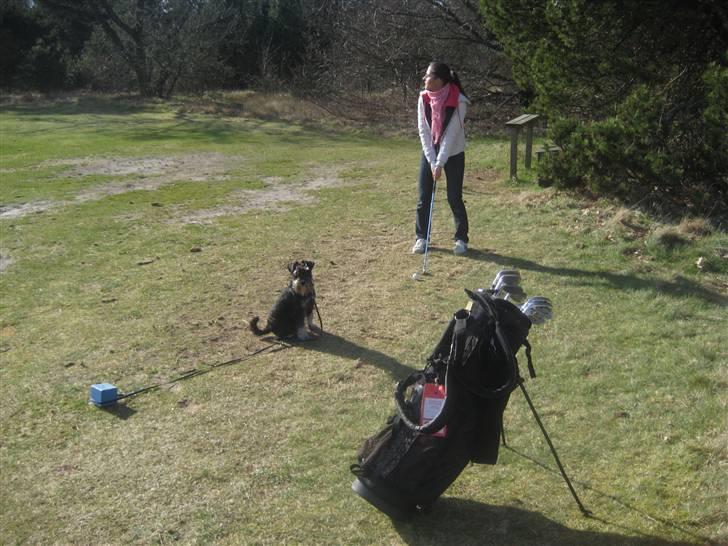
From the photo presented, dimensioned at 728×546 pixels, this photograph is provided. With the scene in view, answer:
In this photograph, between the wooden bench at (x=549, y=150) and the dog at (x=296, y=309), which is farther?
the wooden bench at (x=549, y=150)

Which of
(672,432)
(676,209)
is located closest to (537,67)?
(676,209)

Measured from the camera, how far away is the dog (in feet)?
20.7

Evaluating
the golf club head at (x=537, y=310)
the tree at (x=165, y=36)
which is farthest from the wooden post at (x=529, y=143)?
the tree at (x=165, y=36)

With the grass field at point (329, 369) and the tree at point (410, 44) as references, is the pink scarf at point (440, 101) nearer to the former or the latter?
the grass field at point (329, 369)

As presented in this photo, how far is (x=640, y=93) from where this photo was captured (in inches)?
353

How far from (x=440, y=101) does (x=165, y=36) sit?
26.3 m

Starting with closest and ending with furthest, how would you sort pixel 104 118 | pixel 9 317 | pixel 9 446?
1. pixel 9 446
2. pixel 9 317
3. pixel 104 118

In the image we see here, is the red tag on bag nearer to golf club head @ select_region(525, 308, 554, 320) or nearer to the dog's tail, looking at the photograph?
golf club head @ select_region(525, 308, 554, 320)

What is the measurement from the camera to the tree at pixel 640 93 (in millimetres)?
8594

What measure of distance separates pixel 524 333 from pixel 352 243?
5849 millimetres

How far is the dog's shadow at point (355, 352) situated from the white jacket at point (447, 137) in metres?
2.36

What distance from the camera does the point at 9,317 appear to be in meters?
7.48

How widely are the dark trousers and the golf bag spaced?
456 centimetres

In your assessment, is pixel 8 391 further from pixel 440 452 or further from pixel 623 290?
pixel 623 290
